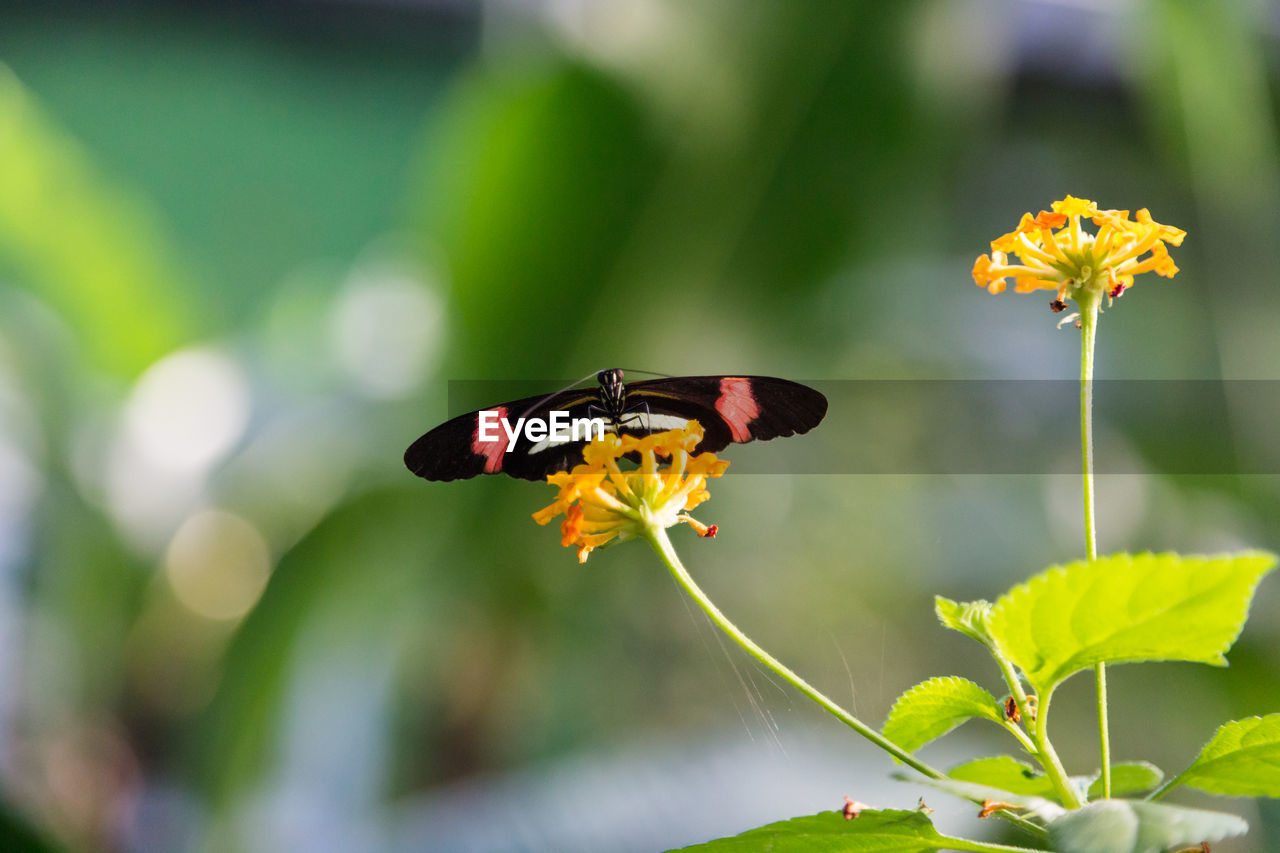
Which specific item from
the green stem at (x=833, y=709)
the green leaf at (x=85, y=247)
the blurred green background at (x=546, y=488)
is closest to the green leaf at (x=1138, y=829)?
the green stem at (x=833, y=709)

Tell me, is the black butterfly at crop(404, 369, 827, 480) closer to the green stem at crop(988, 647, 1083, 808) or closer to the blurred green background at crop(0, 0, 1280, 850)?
the green stem at crop(988, 647, 1083, 808)

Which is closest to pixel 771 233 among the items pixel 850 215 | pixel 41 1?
pixel 850 215

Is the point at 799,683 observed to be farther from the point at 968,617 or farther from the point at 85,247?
the point at 85,247

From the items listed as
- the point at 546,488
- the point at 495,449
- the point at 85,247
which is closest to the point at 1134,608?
the point at 495,449

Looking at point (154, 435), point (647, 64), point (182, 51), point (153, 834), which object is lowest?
point (153, 834)

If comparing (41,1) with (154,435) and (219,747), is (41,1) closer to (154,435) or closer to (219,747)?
(154,435)
